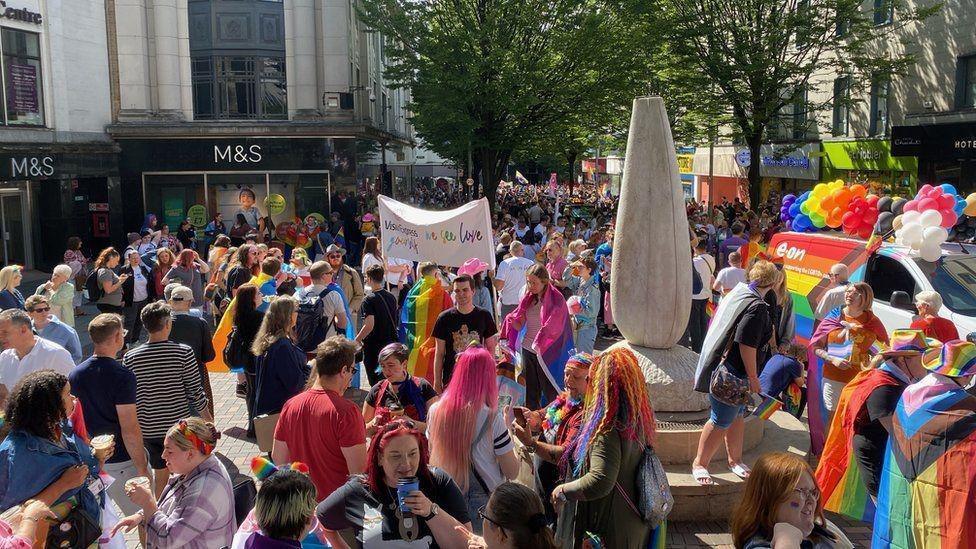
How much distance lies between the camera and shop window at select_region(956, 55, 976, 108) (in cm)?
2473

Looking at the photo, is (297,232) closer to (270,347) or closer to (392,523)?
(270,347)

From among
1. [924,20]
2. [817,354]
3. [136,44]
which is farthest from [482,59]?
[817,354]

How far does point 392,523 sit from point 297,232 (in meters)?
17.8

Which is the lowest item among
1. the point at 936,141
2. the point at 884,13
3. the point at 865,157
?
the point at 865,157

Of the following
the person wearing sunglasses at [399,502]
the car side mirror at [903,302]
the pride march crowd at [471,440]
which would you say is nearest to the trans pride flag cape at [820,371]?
the pride march crowd at [471,440]

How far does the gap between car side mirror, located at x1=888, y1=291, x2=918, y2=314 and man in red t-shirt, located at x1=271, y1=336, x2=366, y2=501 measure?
6.61m

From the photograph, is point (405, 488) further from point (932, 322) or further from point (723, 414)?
point (932, 322)

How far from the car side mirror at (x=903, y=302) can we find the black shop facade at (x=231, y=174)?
19357mm

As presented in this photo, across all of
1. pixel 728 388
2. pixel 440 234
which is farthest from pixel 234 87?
pixel 728 388

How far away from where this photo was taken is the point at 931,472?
4141mm

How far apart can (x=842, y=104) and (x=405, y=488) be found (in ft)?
91.0

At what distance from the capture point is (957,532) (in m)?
3.98

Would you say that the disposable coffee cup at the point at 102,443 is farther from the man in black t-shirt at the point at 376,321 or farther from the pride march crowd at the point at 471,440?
the man in black t-shirt at the point at 376,321

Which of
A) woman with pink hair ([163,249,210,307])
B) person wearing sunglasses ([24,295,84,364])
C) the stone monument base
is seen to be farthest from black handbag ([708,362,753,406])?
woman with pink hair ([163,249,210,307])
